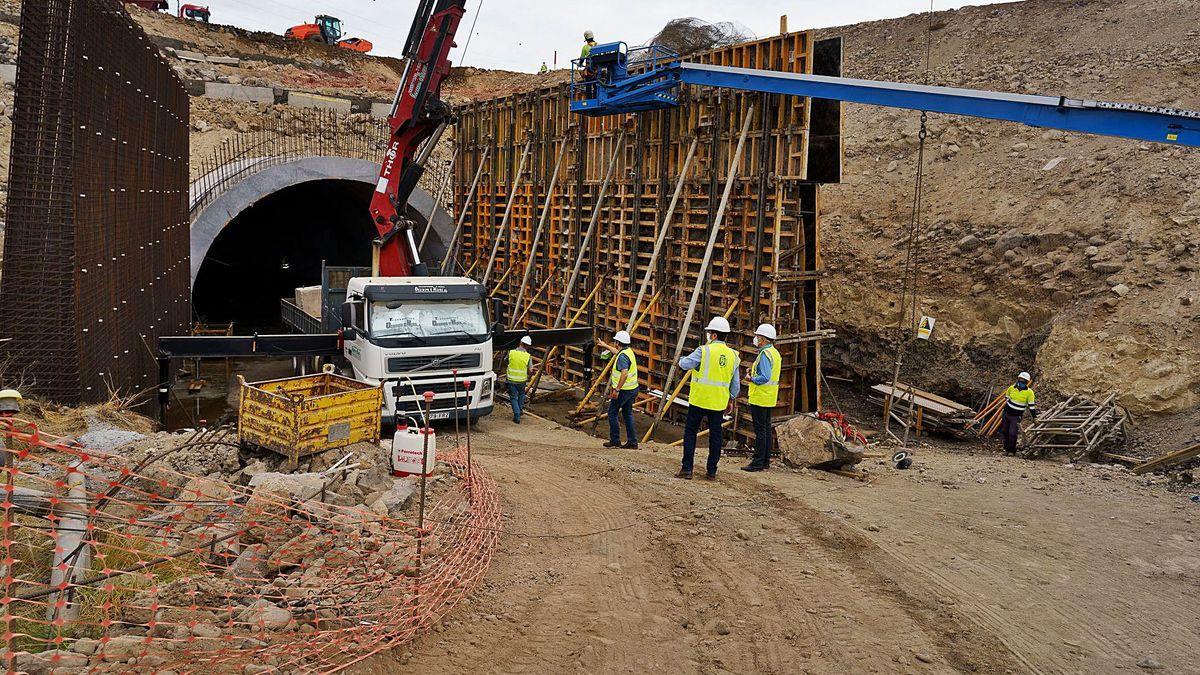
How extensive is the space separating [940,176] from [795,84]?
10.4 meters

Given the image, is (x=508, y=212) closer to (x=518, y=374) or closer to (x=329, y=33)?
(x=518, y=374)

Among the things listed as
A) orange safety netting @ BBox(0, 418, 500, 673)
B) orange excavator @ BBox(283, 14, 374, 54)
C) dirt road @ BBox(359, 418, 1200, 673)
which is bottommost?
dirt road @ BBox(359, 418, 1200, 673)

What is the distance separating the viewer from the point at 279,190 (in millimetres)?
20266

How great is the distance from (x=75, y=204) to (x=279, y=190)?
11400 millimetres

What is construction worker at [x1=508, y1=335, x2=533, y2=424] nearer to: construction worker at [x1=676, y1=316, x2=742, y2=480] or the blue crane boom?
the blue crane boom

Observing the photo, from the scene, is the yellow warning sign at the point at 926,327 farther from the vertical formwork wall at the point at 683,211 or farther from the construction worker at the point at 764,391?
the construction worker at the point at 764,391

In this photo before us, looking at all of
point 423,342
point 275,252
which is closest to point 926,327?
point 423,342

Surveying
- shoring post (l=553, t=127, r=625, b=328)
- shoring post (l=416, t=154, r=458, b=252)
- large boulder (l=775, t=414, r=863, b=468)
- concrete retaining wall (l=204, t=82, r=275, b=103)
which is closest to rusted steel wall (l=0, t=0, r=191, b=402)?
shoring post (l=553, t=127, r=625, b=328)

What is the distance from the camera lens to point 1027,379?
13.6 metres

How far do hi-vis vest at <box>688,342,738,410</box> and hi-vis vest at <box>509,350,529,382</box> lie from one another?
5.51 metres

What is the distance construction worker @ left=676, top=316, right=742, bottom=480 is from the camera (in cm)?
947

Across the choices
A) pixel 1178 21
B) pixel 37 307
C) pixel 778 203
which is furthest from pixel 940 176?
pixel 37 307

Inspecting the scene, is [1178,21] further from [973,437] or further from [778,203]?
[778,203]

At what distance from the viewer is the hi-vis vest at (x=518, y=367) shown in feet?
47.4
